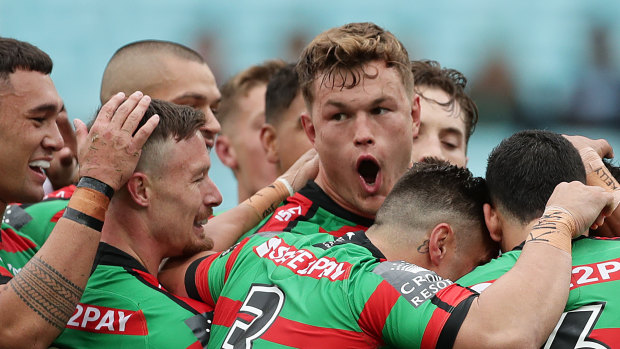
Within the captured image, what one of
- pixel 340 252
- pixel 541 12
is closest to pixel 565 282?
pixel 340 252

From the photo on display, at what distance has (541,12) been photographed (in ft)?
42.7

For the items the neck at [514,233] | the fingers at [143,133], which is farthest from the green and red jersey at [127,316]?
the neck at [514,233]

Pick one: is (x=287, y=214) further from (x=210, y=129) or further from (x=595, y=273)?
(x=595, y=273)

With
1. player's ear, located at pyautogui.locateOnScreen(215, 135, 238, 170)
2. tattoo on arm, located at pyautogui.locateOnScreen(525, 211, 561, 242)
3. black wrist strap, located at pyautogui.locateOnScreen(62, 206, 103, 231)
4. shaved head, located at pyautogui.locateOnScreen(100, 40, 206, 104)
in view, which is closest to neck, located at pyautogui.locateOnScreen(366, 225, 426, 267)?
tattoo on arm, located at pyautogui.locateOnScreen(525, 211, 561, 242)

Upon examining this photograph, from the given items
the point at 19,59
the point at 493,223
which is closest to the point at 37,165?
the point at 19,59

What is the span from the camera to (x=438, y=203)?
3674 mm

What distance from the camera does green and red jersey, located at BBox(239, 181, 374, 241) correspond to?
4348mm

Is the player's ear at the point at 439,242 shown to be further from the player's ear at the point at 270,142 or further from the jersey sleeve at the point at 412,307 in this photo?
the player's ear at the point at 270,142

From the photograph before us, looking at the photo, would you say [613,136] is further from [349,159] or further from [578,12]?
[349,159]

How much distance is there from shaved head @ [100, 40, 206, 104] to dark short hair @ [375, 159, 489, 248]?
216 centimetres

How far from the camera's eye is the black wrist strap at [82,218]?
3447 mm

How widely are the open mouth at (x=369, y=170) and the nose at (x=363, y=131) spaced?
0.12m

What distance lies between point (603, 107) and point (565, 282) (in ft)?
30.1

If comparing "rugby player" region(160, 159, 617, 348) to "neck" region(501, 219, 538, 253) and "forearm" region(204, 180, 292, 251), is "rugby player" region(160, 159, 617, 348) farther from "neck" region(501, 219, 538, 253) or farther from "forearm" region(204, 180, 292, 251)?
"forearm" region(204, 180, 292, 251)
